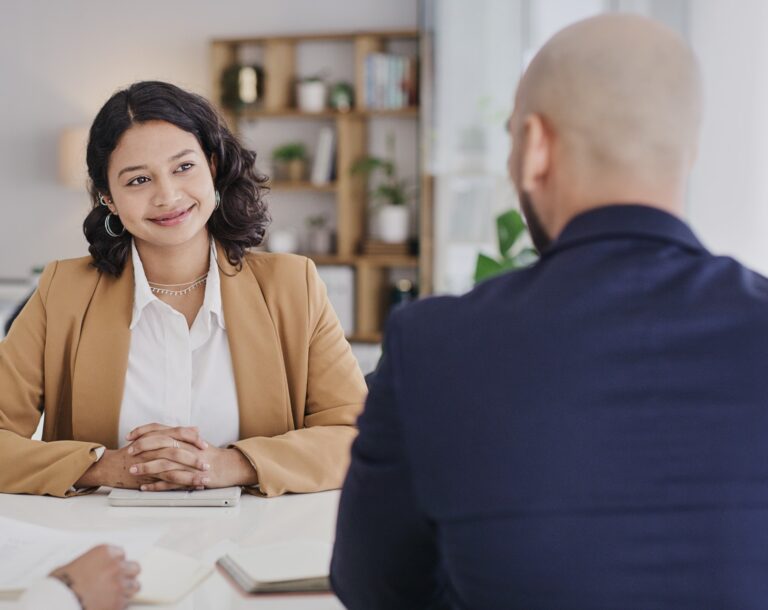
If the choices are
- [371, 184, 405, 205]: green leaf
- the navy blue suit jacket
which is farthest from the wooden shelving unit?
the navy blue suit jacket

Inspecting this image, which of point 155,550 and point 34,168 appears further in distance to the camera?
point 34,168

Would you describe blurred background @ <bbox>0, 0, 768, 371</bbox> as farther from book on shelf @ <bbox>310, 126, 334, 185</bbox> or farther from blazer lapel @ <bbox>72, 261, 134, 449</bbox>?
blazer lapel @ <bbox>72, 261, 134, 449</bbox>

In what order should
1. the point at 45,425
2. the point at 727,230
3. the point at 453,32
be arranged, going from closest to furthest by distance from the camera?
the point at 45,425
the point at 727,230
the point at 453,32

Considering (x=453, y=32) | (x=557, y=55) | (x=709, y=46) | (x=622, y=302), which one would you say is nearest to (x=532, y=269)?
(x=622, y=302)

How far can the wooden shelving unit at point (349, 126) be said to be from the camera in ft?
18.3

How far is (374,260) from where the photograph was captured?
18.4 ft

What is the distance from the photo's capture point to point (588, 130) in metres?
0.85

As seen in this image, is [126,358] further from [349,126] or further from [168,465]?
[349,126]

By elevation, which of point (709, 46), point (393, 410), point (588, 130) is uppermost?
point (709, 46)

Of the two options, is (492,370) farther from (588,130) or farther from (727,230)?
(727,230)

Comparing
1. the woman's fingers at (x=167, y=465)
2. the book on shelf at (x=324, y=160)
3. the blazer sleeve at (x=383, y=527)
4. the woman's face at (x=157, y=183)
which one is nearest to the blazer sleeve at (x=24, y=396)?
the woman's fingers at (x=167, y=465)

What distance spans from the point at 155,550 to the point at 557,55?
84cm

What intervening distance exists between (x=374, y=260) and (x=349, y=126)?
31.9 inches

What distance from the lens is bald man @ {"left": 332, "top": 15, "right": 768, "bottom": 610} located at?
79 centimetres
